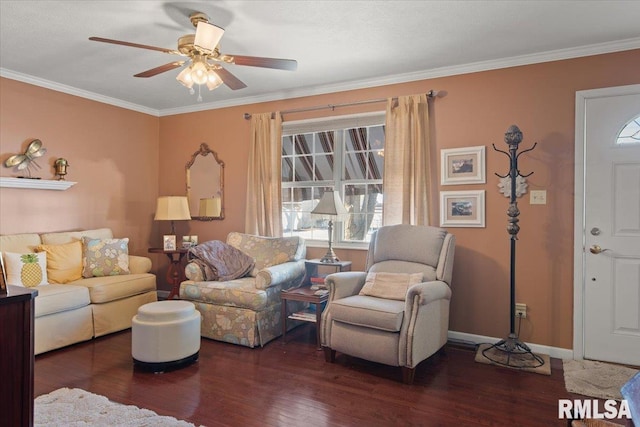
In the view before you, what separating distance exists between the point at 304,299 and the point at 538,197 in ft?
7.11

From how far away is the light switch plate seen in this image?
328cm

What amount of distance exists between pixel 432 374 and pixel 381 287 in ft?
2.39

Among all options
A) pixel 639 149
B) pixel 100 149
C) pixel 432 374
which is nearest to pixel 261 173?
pixel 100 149

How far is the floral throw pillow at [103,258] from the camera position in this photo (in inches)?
155

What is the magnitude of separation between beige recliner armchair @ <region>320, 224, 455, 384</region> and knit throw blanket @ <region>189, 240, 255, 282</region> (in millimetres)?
1190

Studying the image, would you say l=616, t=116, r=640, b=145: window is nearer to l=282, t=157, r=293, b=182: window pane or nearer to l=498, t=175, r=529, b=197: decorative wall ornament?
l=498, t=175, r=529, b=197: decorative wall ornament

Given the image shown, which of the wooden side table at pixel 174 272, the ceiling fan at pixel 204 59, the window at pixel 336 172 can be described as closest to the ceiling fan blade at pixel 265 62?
the ceiling fan at pixel 204 59

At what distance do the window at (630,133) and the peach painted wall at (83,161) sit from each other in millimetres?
5107

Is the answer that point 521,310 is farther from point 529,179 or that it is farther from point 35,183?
point 35,183

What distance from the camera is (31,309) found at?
1.47 m

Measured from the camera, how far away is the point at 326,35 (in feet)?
9.75

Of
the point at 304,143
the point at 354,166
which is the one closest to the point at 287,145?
the point at 304,143

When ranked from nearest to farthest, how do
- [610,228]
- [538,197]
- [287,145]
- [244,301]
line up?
[610,228]
[538,197]
[244,301]
[287,145]

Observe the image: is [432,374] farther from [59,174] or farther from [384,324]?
[59,174]
